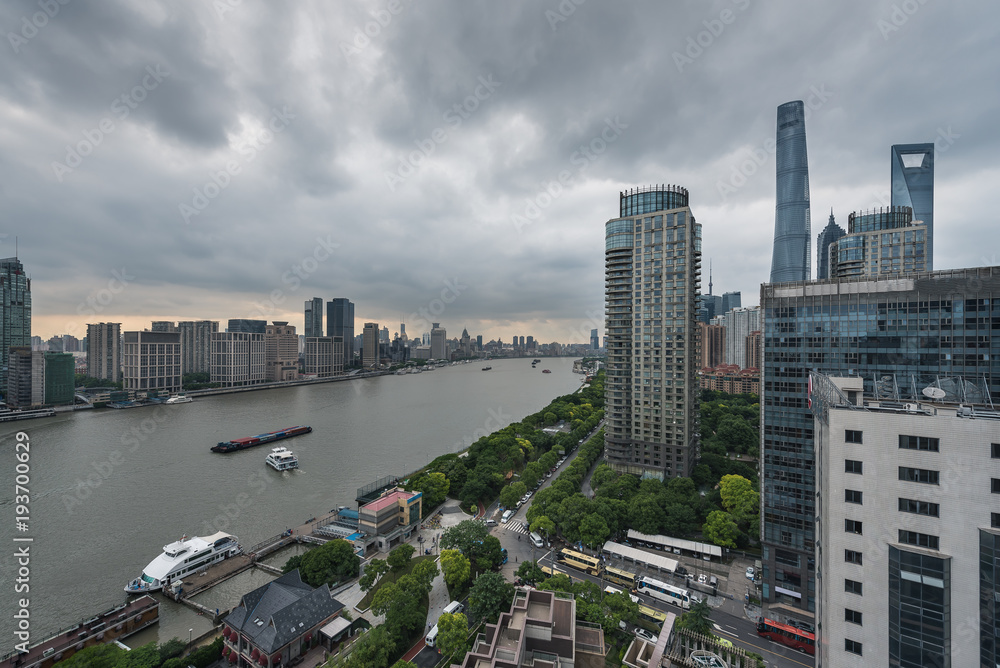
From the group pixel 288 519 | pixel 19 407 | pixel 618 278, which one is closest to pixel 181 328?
pixel 19 407

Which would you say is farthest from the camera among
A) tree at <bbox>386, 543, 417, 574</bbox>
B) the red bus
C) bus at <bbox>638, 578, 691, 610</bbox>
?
tree at <bbox>386, 543, 417, 574</bbox>

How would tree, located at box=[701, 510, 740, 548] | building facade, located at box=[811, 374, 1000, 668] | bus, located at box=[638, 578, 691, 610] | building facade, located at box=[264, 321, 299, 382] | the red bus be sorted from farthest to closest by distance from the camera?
1. building facade, located at box=[264, 321, 299, 382]
2. tree, located at box=[701, 510, 740, 548]
3. bus, located at box=[638, 578, 691, 610]
4. the red bus
5. building facade, located at box=[811, 374, 1000, 668]

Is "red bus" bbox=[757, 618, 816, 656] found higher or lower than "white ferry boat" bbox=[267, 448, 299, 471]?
lower

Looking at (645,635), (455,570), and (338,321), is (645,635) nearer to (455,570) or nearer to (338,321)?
(455,570)

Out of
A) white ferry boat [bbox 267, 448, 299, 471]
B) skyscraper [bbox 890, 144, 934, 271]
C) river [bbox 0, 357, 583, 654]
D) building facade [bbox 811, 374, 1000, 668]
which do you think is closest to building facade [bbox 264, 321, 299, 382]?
river [bbox 0, 357, 583, 654]

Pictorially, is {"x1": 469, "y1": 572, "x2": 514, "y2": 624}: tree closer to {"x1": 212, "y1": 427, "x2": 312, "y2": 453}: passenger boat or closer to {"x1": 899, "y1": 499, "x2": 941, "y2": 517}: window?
{"x1": 899, "y1": 499, "x2": 941, "y2": 517}: window

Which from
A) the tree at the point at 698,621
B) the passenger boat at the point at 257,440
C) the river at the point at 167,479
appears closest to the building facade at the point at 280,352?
the river at the point at 167,479

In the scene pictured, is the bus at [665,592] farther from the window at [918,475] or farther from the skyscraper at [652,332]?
the skyscraper at [652,332]
